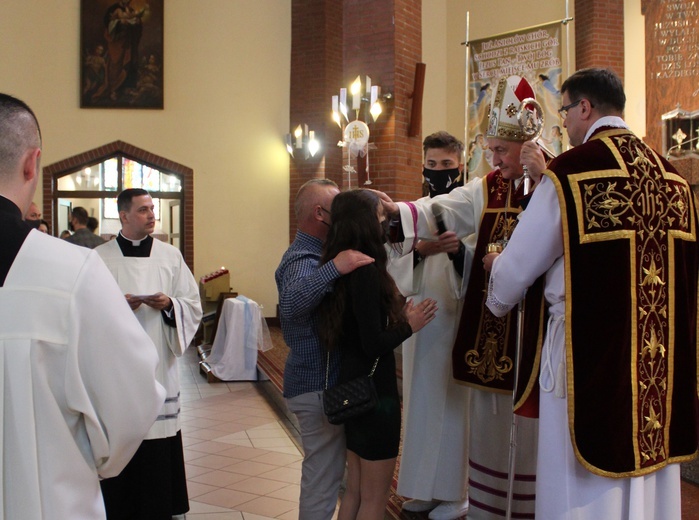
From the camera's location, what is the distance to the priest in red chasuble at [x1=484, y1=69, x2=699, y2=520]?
7.77 ft

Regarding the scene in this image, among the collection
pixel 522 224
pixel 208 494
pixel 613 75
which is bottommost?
pixel 208 494

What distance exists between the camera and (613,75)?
2.54m

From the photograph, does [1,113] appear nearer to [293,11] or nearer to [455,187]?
[455,187]

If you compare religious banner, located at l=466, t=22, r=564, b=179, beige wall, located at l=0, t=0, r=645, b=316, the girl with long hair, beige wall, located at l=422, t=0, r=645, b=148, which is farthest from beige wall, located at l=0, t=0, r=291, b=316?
the girl with long hair

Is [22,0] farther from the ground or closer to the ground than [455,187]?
farther from the ground

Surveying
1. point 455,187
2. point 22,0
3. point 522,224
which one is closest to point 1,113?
point 522,224

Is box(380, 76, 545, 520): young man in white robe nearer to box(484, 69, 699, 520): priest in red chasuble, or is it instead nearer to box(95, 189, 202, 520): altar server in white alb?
box(484, 69, 699, 520): priest in red chasuble

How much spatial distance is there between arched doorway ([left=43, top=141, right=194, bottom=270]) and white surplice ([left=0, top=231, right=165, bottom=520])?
11.5 m

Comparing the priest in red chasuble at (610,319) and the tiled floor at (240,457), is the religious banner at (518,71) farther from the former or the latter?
the priest in red chasuble at (610,319)

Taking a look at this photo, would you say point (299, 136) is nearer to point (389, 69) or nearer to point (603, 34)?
point (389, 69)

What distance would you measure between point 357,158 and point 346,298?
6339mm

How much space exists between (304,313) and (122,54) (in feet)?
37.5

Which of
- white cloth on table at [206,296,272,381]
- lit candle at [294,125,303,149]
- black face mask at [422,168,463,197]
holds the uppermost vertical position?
lit candle at [294,125,303,149]

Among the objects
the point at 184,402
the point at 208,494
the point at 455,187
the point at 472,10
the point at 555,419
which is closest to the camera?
the point at 555,419
